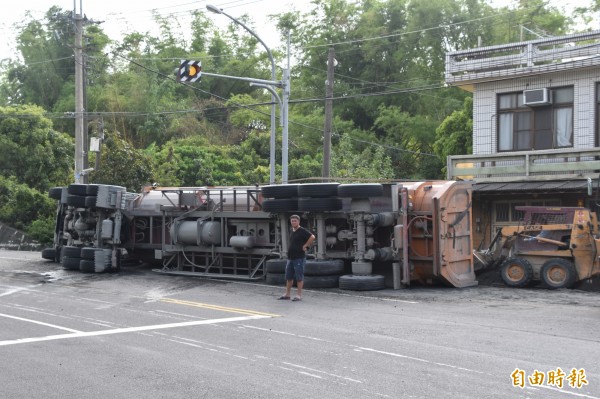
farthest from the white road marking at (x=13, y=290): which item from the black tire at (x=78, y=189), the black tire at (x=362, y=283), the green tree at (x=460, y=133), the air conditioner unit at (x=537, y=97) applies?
the green tree at (x=460, y=133)

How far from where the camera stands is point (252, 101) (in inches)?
2288

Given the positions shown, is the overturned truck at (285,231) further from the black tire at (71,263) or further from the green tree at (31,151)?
the green tree at (31,151)

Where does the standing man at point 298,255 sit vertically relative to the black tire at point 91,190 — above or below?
below

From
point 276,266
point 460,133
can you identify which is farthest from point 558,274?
point 460,133

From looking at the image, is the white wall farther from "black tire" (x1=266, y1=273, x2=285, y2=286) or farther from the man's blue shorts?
the man's blue shorts

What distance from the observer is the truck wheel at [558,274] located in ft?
55.7

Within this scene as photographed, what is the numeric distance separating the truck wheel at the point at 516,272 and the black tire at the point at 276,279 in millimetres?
5055

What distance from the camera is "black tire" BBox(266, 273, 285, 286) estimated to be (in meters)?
17.9

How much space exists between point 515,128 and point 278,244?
9.96 meters

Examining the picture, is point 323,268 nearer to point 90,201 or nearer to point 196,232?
point 196,232

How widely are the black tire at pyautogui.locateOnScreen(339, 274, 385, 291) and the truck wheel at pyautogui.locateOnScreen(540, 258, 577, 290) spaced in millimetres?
3755

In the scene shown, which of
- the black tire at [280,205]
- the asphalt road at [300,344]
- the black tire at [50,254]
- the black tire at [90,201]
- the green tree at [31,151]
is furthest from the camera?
the green tree at [31,151]

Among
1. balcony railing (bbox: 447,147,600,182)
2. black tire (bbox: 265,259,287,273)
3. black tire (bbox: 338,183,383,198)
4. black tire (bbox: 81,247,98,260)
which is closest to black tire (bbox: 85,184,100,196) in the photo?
black tire (bbox: 81,247,98,260)

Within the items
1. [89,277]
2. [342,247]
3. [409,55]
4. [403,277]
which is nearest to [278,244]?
[342,247]
